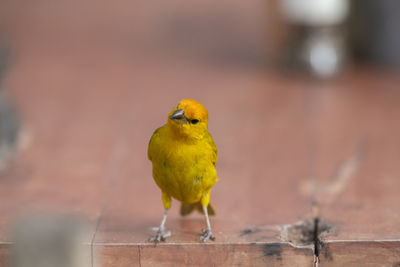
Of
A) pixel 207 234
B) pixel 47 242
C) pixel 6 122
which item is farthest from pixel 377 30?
pixel 47 242

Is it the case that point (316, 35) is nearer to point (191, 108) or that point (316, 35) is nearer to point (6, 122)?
point (6, 122)

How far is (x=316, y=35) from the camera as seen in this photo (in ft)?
15.0

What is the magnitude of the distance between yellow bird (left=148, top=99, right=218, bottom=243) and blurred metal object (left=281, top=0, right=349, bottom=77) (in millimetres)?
2204

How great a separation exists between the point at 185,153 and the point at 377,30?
268 centimetres

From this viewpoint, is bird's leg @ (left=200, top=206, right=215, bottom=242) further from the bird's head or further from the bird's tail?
the bird's head

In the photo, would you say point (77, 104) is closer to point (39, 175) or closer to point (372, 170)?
point (39, 175)

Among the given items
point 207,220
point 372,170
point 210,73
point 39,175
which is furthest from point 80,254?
point 210,73

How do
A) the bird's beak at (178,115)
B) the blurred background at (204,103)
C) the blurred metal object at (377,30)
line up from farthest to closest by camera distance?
the blurred metal object at (377,30) < the blurred background at (204,103) < the bird's beak at (178,115)

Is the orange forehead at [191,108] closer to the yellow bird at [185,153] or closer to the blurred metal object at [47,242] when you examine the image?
the yellow bird at [185,153]

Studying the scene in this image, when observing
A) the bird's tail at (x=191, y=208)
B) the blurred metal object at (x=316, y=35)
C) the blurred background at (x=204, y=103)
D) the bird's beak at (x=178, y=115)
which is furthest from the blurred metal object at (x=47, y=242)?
the blurred metal object at (x=316, y=35)

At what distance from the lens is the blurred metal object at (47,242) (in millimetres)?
1492

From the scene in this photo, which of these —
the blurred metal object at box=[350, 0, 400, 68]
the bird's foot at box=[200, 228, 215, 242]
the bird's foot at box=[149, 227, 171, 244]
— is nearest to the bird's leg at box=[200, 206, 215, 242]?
the bird's foot at box=[200, 228, 215, 242]

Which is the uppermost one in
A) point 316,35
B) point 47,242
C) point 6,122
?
point 316,35

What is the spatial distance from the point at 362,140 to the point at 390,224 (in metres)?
0.95
